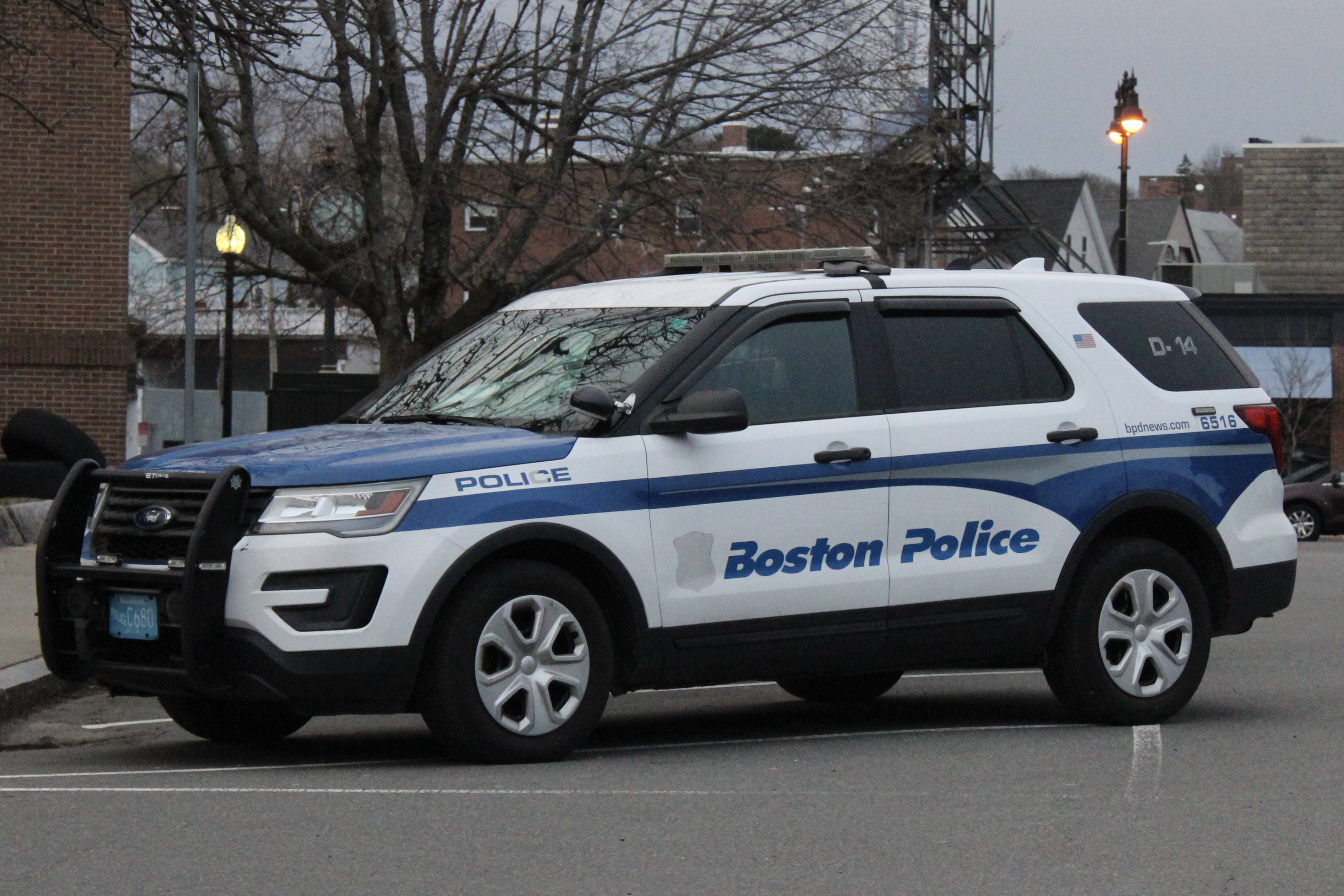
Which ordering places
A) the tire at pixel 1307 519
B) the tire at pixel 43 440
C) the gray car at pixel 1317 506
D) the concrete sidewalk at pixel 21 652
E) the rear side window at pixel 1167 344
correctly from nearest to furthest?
1. the rear side window at pixel 1167 344
2. the concrete sidewalk at pixel 21 652
3. the tire at pixel 43 440
4. the gray car at pixel 1317 506
5. the tire at pixel 1307 519

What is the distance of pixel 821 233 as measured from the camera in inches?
978

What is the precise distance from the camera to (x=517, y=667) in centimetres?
717

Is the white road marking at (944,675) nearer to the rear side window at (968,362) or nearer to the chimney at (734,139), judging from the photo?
the rear side window at (968,362)

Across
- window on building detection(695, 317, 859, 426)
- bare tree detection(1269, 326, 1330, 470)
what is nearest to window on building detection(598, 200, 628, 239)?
window on building detection(695, 317, 859, 426)

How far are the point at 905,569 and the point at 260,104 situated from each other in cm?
2073

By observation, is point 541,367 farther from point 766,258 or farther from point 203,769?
point 203,769

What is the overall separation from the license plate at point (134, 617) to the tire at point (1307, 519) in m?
25.4

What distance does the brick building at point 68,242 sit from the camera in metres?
21.1

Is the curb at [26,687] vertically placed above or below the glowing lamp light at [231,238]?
below

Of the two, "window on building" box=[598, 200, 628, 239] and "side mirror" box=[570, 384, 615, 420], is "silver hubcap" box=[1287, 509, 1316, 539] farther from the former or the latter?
"side mirror" box=[570, 384, 615, 420]

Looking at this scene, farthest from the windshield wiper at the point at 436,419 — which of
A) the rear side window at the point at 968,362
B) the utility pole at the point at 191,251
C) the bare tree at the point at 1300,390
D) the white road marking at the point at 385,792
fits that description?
the bare tree at the point at 1300,390

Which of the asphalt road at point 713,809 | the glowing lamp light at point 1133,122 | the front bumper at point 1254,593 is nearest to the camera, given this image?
the asphalt road at point 713,809

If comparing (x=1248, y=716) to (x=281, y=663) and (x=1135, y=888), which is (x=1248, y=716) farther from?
(x=281, y=663)

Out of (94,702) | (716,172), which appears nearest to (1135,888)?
(94,702)
